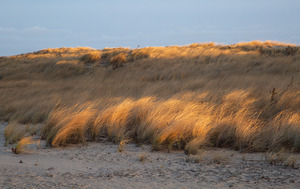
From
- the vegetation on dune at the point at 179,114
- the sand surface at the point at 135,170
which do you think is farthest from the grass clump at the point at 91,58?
the sand surface at the point at 135,170

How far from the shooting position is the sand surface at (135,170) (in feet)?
9.35

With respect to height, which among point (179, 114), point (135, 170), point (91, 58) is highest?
point (91, 58)

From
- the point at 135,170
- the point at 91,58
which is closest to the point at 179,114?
the point at 135,170

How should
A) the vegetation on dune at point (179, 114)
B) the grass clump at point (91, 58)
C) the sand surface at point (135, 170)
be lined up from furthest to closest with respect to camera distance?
the grass clump at point (91, 58), the vegetation on dune at point (179, 114), the sand surface at point (135, 170)

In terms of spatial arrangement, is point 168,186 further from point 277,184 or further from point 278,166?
point 278,166

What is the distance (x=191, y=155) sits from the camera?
151 inches

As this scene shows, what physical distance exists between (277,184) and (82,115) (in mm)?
3161

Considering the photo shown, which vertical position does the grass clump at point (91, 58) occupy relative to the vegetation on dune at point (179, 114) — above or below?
above

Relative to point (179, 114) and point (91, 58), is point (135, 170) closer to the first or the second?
point (179, 114)

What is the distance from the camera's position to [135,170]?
332 centimetres

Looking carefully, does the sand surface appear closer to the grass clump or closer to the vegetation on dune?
the vegetation on dune

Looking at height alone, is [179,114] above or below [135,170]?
above

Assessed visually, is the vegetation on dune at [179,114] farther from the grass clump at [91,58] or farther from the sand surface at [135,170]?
the grass clump at [91,58]

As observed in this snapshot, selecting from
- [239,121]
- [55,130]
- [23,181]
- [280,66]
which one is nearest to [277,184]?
[239,121]
